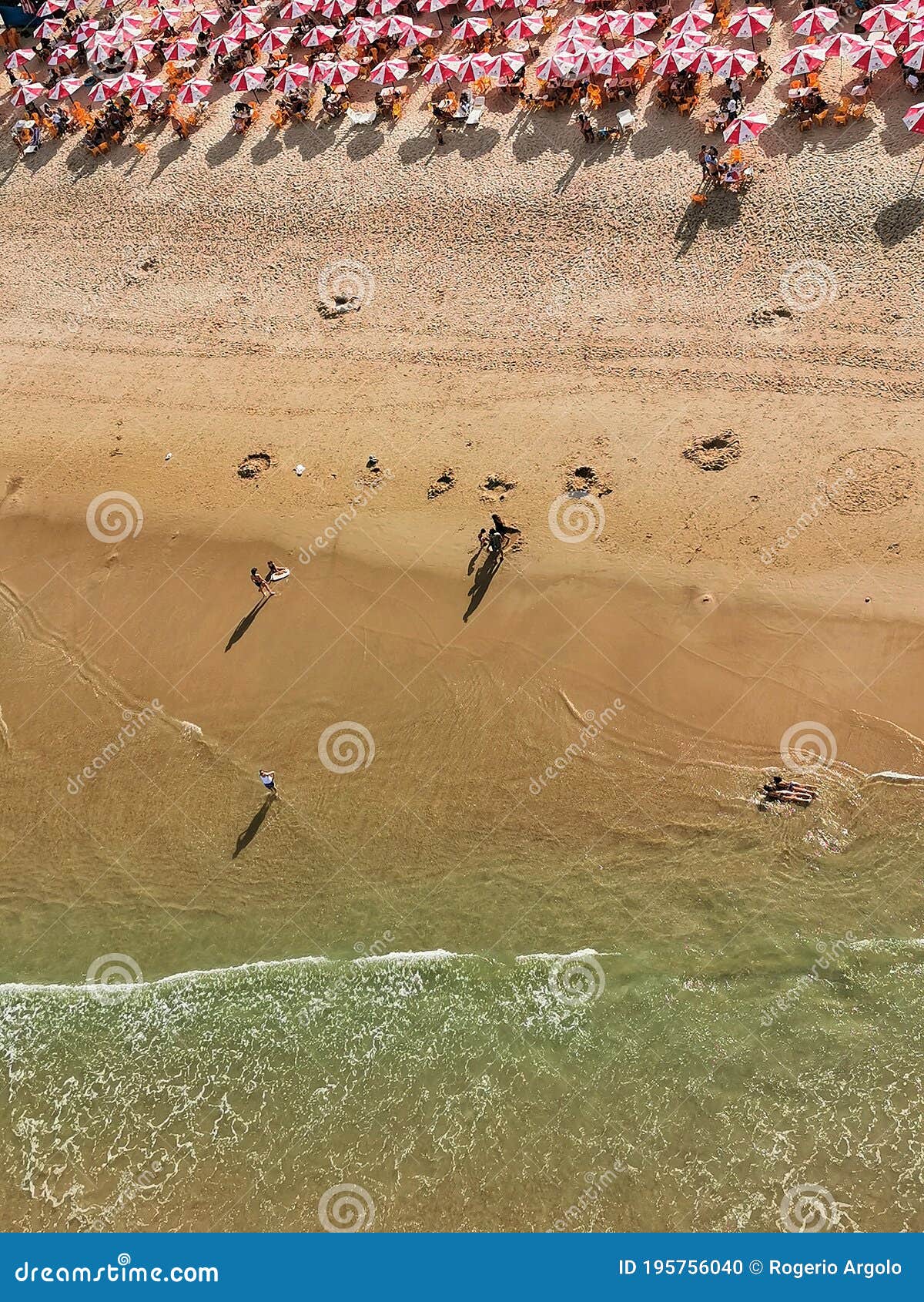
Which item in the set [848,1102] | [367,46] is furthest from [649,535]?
[367,46]

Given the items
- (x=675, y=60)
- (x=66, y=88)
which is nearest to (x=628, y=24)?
(x=675, y=60)

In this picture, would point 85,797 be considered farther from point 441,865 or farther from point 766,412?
point 766,412

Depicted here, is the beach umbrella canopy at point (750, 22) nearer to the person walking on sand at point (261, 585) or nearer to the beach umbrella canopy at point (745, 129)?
the beach umbrella canopy at point (745, 129)

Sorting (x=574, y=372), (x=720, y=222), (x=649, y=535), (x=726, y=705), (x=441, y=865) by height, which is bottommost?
(x=441, y=865)

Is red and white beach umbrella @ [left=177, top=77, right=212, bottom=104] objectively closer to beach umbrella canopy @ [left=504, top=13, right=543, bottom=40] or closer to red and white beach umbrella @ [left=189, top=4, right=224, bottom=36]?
red and white beach umbrella @ [left=189, top=4, right=224, bottom=36]

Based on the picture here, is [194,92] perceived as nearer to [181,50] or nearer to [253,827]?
[181,50]

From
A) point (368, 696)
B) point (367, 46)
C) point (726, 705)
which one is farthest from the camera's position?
point (367, 46)

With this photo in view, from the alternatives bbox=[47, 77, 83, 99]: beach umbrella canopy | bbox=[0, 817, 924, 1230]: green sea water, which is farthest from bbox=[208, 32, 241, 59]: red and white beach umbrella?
bbox=[0, 817, 924, 1230]: green sea water
